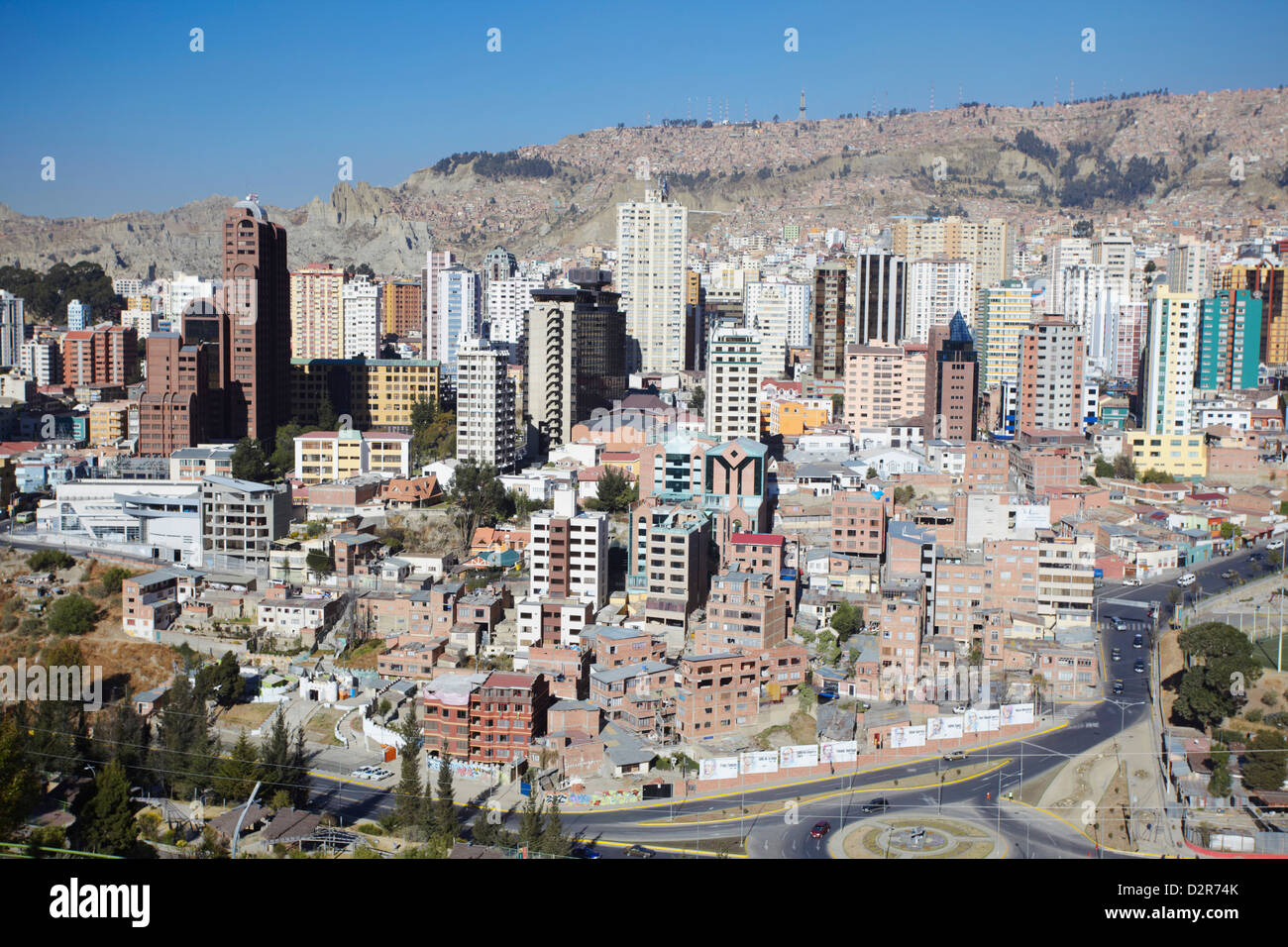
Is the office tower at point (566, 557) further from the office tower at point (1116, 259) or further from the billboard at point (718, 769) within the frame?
the office tower at point (1116, 259)

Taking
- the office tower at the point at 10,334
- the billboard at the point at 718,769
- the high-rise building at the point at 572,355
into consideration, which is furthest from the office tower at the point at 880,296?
the office tower at the point at 10,334

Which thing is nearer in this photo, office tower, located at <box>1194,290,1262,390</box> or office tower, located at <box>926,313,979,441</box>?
office tower, located at <box>926,313,979,441</box>

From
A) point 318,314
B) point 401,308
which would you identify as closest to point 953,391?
point 318,314

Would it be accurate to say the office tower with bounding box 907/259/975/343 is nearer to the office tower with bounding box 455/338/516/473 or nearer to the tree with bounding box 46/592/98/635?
the office tower with bounding box 455/338/516/473

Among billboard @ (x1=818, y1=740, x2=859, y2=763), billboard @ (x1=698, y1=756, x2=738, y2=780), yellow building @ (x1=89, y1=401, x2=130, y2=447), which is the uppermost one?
yellow building @ (x1=89, y1=401, x2=130, y2=447)

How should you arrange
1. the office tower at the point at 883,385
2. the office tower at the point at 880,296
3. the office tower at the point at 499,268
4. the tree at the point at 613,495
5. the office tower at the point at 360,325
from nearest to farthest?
the tree at the point at 613,495 → the office tower at the point at 883,385 → the office tower at the point at 880,296 → the office tower at the point at 360,325 → the office tower at the point at 499,268

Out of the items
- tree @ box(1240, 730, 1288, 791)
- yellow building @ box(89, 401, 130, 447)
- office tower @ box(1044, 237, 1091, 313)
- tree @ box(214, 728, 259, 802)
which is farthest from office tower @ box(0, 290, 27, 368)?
tree @ box(1240, 730, 1288, 791)
